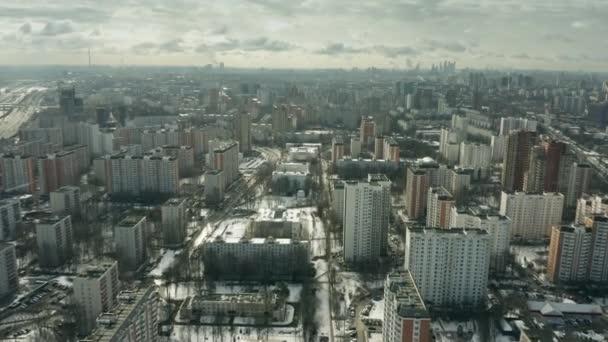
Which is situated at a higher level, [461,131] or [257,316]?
[461,131]

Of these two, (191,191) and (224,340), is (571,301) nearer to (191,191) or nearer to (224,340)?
(224,340)

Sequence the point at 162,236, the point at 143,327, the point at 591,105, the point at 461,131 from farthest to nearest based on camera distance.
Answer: the point at 591,105 < the point at 461,131 < the point at 162,236 < the point at 143,327

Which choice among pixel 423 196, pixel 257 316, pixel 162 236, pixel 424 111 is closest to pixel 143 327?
pixel 257 316

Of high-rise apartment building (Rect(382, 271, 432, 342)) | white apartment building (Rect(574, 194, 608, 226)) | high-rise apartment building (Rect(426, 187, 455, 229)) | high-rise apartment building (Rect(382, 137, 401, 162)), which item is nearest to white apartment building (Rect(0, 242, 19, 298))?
high-rise apartment building (Rect(382, 271, 432, 342))

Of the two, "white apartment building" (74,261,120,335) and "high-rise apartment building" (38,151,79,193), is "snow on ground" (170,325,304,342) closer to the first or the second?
"white apartment building" (74,261,120,335)

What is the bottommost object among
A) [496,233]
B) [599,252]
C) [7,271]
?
[7,271]

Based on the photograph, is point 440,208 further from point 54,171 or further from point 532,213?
point 54,171

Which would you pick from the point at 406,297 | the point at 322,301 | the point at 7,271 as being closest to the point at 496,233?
the point at 322,301
